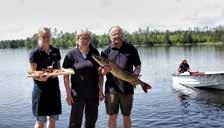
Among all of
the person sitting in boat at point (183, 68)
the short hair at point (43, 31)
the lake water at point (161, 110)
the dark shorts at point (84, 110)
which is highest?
the short hair at point (43, 31)

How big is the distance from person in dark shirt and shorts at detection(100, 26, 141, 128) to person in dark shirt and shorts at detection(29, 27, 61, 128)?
38.9 inches

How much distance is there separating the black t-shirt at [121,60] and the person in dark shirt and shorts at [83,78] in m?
0.24

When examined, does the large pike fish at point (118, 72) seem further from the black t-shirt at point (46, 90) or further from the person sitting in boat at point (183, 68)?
the person sitting in boat at point (183, 68)

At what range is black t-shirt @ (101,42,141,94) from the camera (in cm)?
812

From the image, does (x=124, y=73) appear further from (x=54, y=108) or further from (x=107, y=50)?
(x=54, y=108)

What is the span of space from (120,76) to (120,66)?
27 centimetres

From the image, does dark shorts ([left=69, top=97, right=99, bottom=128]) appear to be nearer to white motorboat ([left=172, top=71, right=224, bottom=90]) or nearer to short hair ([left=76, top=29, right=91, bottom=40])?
short hair ([left=76, top=29, right=91, bottom=40])

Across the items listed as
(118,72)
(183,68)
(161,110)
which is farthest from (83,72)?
(183,68)

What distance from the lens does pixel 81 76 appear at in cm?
795

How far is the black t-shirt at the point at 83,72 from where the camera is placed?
7918 mm

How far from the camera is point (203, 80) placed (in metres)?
27.1

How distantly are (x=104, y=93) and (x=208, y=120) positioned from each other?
34.8 feet

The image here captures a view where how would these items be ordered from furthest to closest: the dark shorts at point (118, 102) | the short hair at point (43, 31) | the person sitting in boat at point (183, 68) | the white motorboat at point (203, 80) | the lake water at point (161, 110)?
the person sitting in boat at point (183, 68) < the white motorboat at point (203, 80) < the lake water at point (161, 110) < the dark shorts at point (118, 102) < the short hair at point (43, 31)

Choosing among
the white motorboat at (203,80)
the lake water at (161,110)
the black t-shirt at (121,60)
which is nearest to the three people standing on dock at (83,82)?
the black t-shirt at (121,60)
